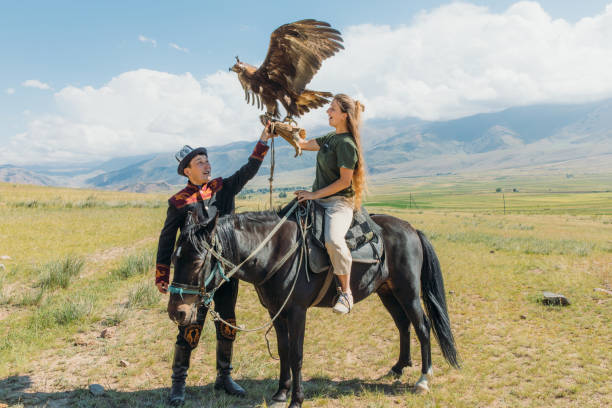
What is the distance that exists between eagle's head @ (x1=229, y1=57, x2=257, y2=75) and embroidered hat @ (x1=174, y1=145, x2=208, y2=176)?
3.49 ft

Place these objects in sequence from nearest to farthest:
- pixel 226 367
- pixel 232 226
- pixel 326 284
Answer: pixel 232 226 < pixel 326 284 < pixel 226 367

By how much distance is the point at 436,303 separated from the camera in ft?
15.6

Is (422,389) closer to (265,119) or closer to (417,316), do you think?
(417,316)

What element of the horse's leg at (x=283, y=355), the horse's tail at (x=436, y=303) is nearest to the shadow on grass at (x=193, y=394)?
the horse's leg at (x=283, y=355)

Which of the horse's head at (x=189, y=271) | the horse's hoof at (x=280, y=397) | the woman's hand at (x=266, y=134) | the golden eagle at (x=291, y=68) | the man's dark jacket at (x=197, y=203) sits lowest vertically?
the horse's hoof at (x=280, y=397)

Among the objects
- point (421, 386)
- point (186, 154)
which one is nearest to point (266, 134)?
point (186, 154)

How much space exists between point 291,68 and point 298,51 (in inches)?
8.7

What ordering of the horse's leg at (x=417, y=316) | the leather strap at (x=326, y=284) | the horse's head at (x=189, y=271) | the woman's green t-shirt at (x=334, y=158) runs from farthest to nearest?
1. the horse's leg at (x=417, y=316)
2. the leather strap at (x=326, y=284)
3. the woman's green t-shirt at (x=334, y=158)
4. the horse's head at (x=189, y=271)

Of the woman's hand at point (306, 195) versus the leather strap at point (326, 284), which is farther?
the leather strap at point (326, 284)

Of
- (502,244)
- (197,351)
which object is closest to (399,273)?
(197,351)

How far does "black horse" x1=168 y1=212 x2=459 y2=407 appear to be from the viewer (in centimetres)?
325

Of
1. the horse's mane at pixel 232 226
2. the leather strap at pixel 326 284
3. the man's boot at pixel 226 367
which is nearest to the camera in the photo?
the horse's mane at pixel 232 226

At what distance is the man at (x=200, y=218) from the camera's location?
3.77m

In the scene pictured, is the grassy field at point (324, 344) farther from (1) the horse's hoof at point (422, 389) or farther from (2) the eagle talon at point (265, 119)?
(2) the eagle talon at point (265, 119)
